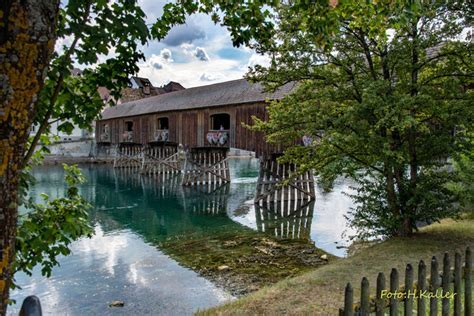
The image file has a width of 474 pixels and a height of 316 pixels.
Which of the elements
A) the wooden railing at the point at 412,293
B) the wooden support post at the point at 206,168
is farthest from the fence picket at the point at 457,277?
the wooden support post at the point at 206,168

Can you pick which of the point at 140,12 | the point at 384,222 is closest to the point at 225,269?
the point at 384,222

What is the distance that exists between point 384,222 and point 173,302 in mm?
4420

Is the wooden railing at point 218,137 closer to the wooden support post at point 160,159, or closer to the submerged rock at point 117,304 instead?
the wooden support post at point 160,159

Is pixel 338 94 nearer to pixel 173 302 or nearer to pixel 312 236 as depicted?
pixel 173 302

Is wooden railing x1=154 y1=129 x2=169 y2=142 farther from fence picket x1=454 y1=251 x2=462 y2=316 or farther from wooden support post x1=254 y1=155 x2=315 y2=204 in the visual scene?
fence picket x1=454 y1=251 x2=462 y2=316

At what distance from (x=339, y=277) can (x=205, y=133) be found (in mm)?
16074

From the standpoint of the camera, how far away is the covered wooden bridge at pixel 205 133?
58.1 feet

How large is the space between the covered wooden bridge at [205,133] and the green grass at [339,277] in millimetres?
4651

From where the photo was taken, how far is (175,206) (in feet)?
60.5

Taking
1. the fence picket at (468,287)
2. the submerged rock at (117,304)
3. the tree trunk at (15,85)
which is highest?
the tree trunk at (15,85)

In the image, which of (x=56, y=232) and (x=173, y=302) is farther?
(x=173, y=302)

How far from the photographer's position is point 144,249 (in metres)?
11.0

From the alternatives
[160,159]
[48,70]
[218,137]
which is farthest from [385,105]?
[160,159]

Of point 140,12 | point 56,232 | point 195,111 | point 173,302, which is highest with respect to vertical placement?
point 195,111
